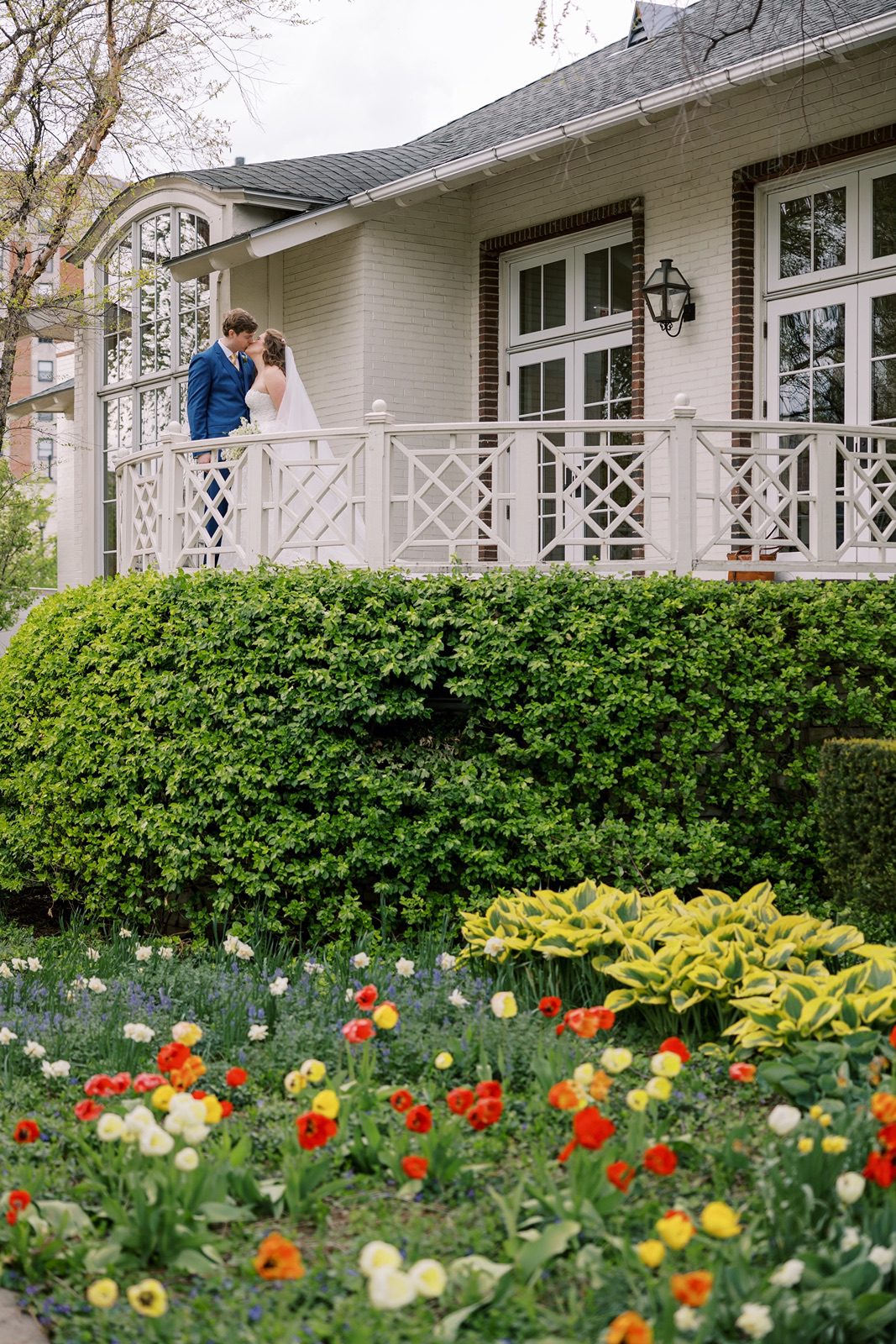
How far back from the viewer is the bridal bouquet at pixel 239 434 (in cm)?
804

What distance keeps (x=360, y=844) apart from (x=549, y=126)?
6.35 meters

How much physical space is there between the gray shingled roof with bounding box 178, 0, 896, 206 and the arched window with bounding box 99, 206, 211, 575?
42.6 inches

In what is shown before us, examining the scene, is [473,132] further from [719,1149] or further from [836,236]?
[719,1149]

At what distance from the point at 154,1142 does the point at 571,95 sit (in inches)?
445

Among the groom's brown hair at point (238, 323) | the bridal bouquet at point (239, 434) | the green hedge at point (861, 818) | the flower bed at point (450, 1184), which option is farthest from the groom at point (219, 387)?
the flower bed at point (450, 1184)

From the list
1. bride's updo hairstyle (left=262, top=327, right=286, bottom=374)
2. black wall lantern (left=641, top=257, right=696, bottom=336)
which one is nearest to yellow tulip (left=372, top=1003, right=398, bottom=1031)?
bride's updo hairstyle (left=262, top=327, right=286, bottom=374)

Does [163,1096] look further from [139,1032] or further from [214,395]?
[214,395]

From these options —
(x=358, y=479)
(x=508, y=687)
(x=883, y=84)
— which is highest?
(x=883, y=84)

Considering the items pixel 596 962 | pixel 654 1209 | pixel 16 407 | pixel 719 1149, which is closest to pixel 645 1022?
pixel 596 962

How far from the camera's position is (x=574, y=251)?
11789 millimetres

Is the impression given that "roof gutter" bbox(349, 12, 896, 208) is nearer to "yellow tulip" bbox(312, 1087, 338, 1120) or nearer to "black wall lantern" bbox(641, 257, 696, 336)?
"black wall lantern" bbox(641, 257, 696, 336)

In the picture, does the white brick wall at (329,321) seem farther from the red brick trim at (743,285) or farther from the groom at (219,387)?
the red brick trim at (743,285)

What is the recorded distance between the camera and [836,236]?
32.1 feet

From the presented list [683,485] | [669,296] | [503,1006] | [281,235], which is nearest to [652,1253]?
[503,1006]
